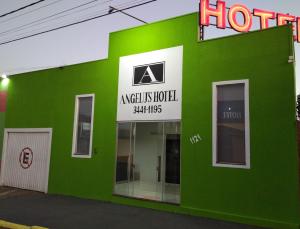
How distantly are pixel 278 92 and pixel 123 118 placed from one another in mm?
5657

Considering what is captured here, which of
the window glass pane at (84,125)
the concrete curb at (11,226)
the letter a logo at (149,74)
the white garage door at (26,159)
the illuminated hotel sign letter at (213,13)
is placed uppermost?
the illuminated hotel sign letter at (213,13)

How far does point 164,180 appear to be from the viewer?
10062 mm

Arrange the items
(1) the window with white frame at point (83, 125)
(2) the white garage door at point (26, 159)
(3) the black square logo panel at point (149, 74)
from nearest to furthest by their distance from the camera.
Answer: (3) the black square logo panel at point (149, 74) → (1) the window with white frame at point (83, 125) → (2) the white garage door at point (26, 159)

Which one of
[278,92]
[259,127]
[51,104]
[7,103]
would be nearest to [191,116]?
[259,127]

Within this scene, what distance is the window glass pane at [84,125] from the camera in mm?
12055

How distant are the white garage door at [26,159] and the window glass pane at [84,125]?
172 cm

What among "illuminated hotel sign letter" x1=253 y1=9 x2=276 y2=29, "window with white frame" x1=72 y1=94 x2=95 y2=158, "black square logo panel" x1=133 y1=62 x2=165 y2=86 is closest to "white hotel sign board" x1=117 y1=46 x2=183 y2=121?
"black square logo panel" x1=133 y1=62 x2=165 y2=86

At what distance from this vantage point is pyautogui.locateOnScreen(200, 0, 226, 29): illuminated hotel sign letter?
33.1 feet

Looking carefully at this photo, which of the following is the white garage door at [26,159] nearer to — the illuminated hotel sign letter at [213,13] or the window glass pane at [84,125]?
the window glass pane at [84,125]

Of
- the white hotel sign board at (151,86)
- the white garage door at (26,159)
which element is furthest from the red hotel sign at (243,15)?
the white garage door at (26,159)

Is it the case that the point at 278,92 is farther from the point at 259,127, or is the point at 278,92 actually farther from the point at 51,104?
the point at 51,104

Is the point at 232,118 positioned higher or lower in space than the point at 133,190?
higher

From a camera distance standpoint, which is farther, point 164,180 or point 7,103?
point 7,103

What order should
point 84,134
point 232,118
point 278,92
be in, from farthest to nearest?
point 84,134
point 232,118
point 278,92
